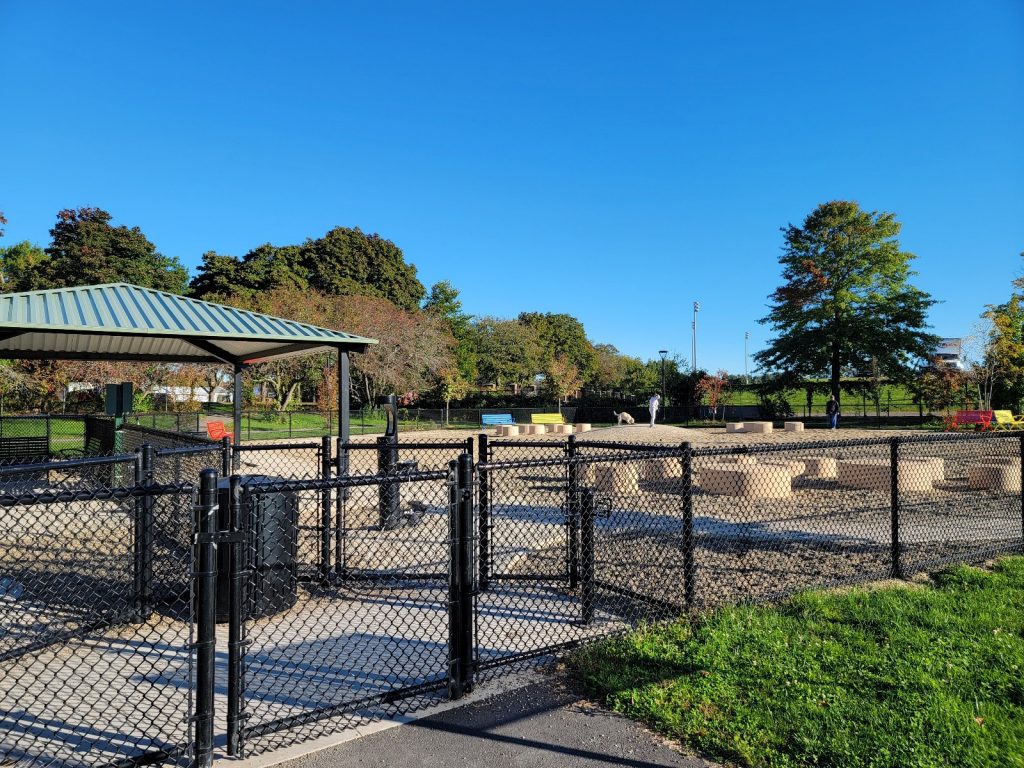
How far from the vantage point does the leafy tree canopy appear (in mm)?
46625

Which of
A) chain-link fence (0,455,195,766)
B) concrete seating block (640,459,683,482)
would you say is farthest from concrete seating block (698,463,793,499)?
chain-link fence (0,455,195,766)

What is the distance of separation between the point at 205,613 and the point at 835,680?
326 centimetres

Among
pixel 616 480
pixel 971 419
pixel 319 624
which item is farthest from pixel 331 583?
pixel 971 419

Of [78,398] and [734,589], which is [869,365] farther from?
[78,398]

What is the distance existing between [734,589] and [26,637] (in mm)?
5303

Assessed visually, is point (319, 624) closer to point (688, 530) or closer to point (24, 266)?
point (688, 530)

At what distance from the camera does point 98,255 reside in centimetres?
3909

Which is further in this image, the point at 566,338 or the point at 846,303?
the point at 566,338

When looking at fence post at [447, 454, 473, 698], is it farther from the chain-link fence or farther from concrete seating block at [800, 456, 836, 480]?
concrete seating block at [800, 456, 836, 480]

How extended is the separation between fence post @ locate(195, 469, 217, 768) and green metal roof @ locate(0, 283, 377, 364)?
16.5 ft

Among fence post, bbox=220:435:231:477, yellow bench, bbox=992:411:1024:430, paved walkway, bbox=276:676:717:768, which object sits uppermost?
fence post, bbox=220:435:231:477

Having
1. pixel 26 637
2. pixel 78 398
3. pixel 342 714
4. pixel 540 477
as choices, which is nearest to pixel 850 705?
pixel 342 714

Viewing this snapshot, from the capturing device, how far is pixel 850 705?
3201mm

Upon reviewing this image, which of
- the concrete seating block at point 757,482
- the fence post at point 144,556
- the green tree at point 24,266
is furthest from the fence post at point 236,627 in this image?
the green tree at point 24,266
